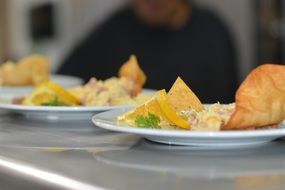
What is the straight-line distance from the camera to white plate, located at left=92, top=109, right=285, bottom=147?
741 millimetres

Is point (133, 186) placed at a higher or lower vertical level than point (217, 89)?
higher

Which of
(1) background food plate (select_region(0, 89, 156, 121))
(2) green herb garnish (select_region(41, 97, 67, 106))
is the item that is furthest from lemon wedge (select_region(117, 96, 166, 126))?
(2) green herb garnish (select_region(41, 97, 67, 106))

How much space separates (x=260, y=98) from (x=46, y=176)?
269mm

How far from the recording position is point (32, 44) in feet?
16.1

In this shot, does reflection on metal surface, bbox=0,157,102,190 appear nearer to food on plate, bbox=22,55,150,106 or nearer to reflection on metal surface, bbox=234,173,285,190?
reflection on metal surface, bbox=234,173,285,190

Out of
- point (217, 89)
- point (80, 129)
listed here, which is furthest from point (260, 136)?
point (217, 89)

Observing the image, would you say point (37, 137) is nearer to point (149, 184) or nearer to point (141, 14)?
point (149, 184)

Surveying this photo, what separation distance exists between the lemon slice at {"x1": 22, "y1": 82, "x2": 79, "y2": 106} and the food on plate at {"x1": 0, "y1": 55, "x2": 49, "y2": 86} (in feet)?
1.03

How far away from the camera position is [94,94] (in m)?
1.11

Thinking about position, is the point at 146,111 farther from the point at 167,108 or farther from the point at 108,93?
the point at 108,93

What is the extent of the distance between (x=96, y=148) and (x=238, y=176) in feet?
0.77

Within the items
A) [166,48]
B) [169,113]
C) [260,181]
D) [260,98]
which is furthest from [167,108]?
[166,48]

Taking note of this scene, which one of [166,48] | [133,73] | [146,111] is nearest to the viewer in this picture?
[146,111]

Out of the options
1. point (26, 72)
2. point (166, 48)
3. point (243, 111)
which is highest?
point (243, 111)
